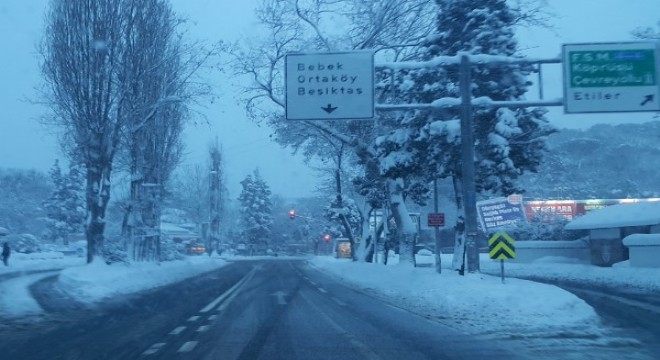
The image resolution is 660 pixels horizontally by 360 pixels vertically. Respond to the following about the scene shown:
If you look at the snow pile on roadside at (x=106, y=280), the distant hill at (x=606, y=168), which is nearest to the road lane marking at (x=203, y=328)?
the snow pile on roadside at (x=106, y=280)

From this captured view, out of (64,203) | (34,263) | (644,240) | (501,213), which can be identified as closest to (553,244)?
(501,213)

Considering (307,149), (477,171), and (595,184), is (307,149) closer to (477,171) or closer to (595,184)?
(477,171)

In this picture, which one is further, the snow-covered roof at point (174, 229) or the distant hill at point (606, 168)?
the snow-covered roof at point (174, 229)

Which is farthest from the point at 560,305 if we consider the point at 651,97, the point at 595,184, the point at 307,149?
the point at 595,184

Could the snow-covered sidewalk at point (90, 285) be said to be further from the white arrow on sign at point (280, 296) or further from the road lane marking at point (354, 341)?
the road lane marking at point (354, 341)

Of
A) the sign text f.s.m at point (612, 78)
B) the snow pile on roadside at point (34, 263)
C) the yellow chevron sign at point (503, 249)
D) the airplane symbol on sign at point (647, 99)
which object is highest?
the sign text f.s.m at point (612, 78)

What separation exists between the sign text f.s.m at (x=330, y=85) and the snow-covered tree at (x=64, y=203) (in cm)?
7204

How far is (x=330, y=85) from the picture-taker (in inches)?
755

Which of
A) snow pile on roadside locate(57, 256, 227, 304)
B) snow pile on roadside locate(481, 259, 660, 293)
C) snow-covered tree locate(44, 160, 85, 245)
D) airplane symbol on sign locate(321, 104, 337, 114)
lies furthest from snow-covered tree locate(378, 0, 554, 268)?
snow-covered tree locate(44, 160, 85, 245)

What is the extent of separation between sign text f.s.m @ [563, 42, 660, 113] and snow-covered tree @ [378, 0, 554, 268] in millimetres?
6150

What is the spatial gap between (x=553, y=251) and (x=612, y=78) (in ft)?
95.8

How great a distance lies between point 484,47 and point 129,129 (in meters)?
20.4

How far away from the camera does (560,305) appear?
15.8 m

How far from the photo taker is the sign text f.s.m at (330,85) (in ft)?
62.3
